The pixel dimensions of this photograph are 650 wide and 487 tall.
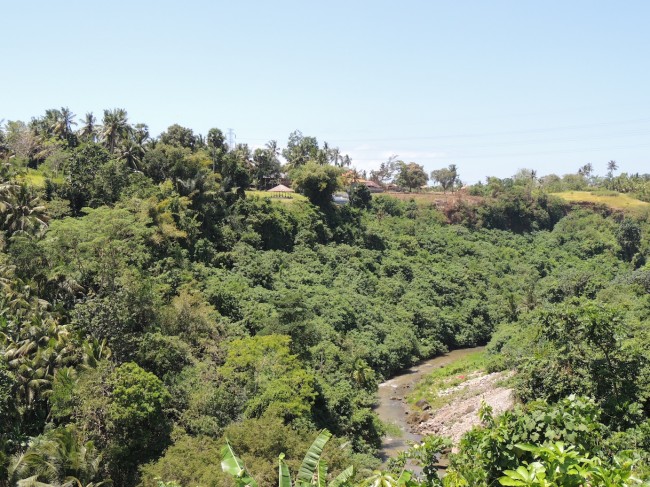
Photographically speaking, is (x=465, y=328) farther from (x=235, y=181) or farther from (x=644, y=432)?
(x=644, y=432)

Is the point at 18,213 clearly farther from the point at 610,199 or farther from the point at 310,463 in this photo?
the point at 610,199

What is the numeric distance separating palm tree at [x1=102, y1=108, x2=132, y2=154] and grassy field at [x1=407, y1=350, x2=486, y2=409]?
30989 mm

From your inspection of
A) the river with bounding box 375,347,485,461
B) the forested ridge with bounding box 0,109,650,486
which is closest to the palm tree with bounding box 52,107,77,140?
the forested ridge with bounding box 0,109,650,486

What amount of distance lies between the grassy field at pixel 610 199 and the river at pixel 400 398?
41432 mm

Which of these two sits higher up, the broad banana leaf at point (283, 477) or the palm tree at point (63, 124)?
the palm tree at point (63, 124)

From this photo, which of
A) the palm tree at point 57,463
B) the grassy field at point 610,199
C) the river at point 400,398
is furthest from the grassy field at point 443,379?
the grassy field at point 610,199

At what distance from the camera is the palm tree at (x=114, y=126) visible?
45.5 m

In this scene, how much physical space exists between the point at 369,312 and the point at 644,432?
29.6 metres

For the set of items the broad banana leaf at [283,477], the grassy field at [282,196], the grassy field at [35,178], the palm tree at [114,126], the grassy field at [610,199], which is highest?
the palm tree at [114,126]

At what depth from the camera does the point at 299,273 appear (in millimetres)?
45188

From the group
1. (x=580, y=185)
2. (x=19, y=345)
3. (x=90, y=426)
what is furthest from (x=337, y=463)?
(x=580, y=185)

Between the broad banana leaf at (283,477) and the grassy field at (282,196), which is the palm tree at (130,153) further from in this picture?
the broad banana leaf at (283,477)

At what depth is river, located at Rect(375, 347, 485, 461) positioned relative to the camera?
2936cm

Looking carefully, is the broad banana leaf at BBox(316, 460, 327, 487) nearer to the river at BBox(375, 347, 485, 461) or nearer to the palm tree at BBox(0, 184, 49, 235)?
the river at BBox(375, 347, 485, 461)
